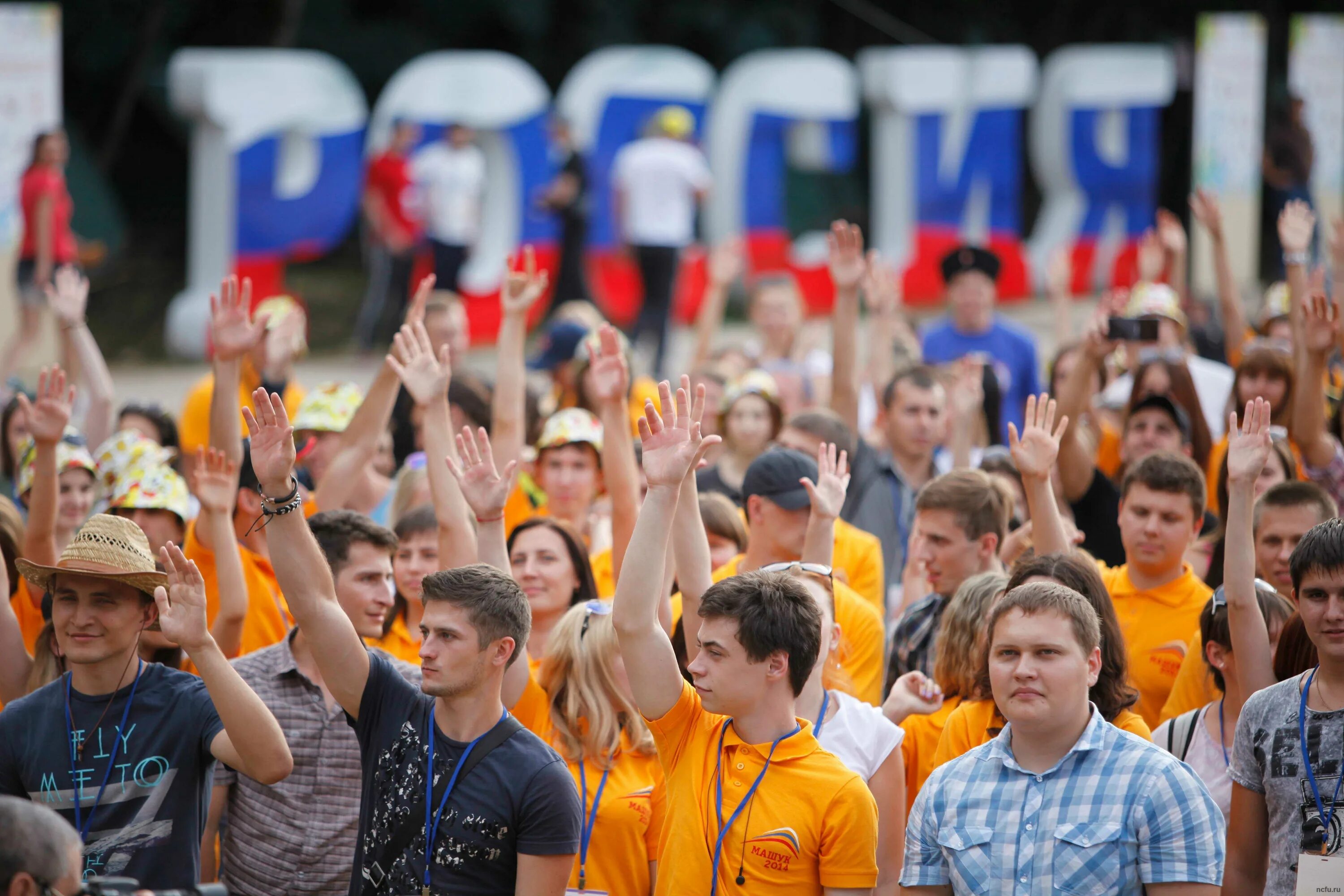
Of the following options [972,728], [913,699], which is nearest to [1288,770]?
[972,728]

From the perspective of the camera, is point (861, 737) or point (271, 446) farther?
point (861, 737)

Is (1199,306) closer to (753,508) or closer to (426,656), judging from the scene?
(753,508)

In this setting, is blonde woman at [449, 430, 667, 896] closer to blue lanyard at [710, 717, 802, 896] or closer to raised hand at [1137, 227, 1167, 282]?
blue lanyard at [710, 717, 802, 896]

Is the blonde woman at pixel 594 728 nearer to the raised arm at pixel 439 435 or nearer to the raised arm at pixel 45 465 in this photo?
the raised arm at pixel 439 435

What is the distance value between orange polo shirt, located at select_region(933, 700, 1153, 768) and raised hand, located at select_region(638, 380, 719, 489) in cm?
104

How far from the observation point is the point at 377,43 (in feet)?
65.2

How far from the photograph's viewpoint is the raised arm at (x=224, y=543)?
15.3ft

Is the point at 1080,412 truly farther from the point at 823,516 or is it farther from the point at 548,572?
the point at 548,572

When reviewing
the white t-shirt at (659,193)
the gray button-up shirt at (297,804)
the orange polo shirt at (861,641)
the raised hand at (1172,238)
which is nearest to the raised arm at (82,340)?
the gray button-up shirt at (297,804)

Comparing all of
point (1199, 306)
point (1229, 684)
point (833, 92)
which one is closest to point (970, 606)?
point (1229, 684)

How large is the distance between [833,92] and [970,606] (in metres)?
15.3

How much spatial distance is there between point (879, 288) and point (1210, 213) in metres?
1.86

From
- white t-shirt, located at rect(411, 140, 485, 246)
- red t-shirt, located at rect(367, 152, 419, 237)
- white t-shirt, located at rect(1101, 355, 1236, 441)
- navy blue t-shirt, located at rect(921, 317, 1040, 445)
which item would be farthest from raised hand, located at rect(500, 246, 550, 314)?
red t-shirt, located at rect(367, 152, 419, 237)

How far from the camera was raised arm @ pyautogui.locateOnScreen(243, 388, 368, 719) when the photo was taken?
3.77 metres
